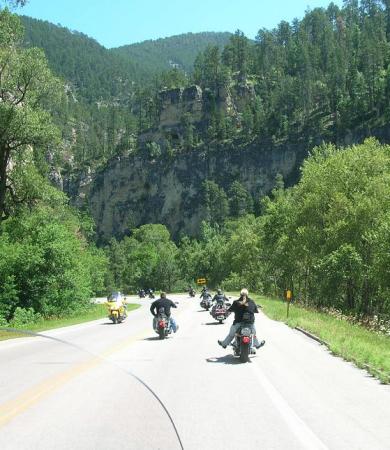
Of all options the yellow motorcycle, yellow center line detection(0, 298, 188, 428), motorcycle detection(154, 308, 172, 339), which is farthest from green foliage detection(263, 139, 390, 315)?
yellow center line detection(0, 298, 188, 428)

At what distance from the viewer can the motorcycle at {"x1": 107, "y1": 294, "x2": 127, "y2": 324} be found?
90.5ft

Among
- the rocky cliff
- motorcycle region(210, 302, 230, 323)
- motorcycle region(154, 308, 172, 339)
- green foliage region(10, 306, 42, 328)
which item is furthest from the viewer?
the rocky cliff

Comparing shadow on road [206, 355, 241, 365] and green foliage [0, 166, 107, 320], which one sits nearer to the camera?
shadow on road [206, 355, 241, 365]

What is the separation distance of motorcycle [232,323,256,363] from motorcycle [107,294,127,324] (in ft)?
50.3

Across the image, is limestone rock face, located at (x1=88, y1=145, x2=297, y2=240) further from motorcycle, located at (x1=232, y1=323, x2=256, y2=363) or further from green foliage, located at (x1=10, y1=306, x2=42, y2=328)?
motorcycle, located at (x1=232, y1=323, x2=256, y2=363)

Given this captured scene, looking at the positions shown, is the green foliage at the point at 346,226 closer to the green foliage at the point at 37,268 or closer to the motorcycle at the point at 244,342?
the green foliage at the point at 37,268

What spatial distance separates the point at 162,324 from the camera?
18.5 metres

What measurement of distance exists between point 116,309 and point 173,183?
135 meters

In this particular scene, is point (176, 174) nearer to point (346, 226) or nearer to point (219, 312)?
point (346, 226)

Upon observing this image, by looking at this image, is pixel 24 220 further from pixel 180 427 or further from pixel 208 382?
pixel 180 427

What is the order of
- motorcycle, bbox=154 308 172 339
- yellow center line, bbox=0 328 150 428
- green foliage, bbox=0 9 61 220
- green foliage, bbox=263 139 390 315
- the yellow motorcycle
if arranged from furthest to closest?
green foliage, bbox=263 139 390 315, the yellow motorcycle, green foliage, bbox=0 9 61 220, motorcycle, bbox=154 308 172 339, yellow center line, bbox=0 328 150 428

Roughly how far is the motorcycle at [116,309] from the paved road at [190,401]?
1290cm

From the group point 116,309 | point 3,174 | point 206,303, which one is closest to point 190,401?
point 116,309

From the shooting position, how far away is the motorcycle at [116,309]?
27.6 meters
